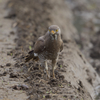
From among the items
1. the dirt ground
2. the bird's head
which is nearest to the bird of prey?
the bird's head

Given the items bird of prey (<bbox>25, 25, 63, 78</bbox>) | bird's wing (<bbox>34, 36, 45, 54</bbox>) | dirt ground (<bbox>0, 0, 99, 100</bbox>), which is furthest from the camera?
bird's wing (<bbox>34, 36, 45, 54</bbox>)

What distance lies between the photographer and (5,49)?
774 cm

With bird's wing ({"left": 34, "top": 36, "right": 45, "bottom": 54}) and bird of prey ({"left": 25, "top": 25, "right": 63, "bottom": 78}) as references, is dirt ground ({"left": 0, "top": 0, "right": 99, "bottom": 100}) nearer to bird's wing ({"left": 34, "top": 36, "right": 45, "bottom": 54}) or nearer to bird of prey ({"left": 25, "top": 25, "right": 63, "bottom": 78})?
bird of prey ({"left": 25, "top": 25, "right": 63, "bottom": 78})

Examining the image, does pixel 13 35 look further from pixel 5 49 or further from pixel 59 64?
pixel 59 64

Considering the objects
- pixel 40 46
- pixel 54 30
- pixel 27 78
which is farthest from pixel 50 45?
pixel 27 78

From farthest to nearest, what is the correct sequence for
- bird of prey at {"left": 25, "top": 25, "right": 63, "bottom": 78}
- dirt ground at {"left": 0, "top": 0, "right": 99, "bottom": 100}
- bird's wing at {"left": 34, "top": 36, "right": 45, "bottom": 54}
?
bird's wing at {"left": 34, "top": 36, "right": 45, "bottom": 54} → bird of prey at {"left": 25, "top": 25, "right": 63, "bottom": 78} → dirt ground at {"left": 0, "top": 0, "right": 99, "bottom": 100}

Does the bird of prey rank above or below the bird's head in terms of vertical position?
below

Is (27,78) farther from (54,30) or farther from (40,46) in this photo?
(54,30)

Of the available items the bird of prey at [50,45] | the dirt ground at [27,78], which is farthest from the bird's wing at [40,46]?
the dirt ground at [27,78]

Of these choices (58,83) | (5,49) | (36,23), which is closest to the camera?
(58,83)

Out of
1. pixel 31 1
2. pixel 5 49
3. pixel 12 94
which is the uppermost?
pixel 31 1

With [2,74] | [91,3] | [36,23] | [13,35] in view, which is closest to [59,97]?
[2,74]

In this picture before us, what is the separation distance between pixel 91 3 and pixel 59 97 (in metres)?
18.9

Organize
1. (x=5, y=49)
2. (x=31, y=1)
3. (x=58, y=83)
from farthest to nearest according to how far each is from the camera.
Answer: (x=31, y=1)
(x=5, y=49)
(x=58, y=83)
